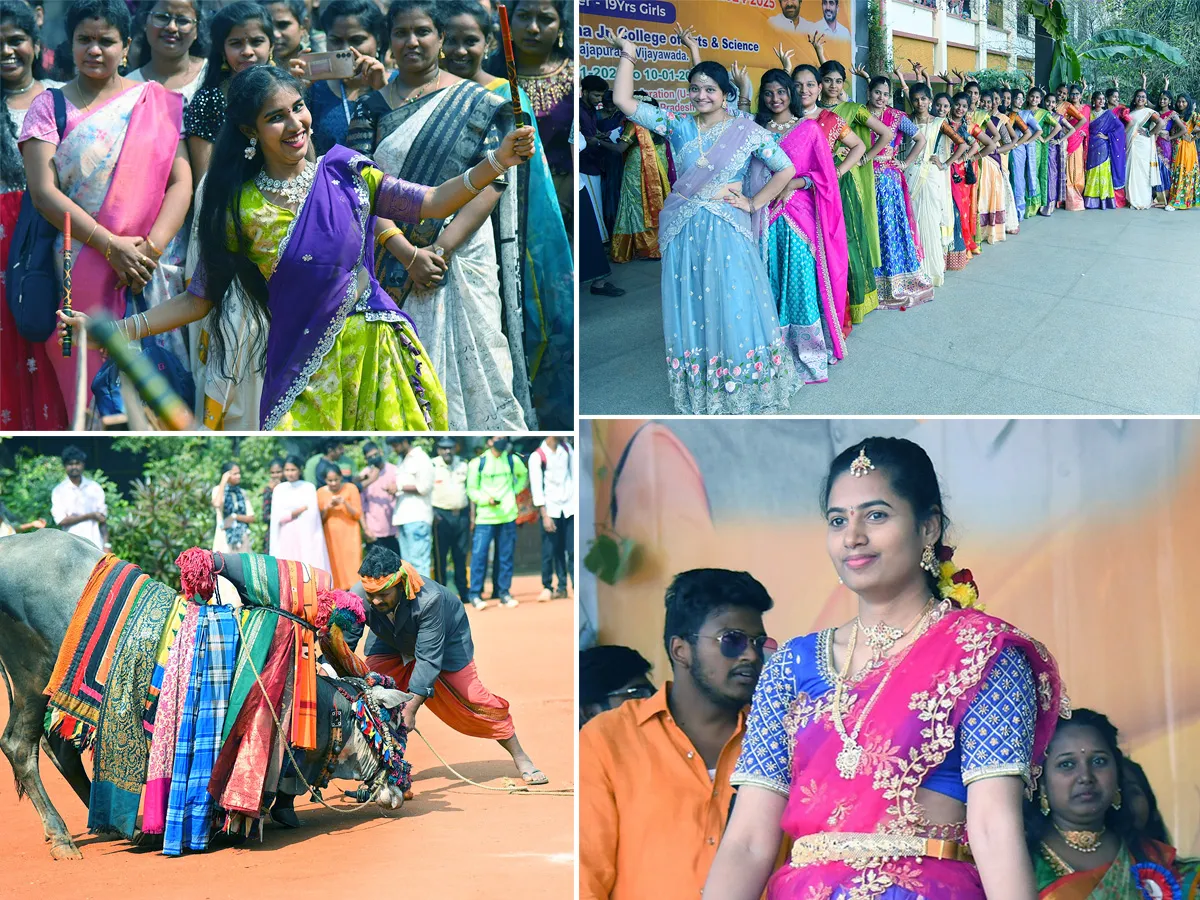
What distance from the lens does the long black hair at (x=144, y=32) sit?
3.32 meters

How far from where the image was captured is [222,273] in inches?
130

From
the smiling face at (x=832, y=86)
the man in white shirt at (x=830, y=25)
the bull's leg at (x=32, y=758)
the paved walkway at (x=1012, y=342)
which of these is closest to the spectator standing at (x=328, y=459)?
the paved walkway at (x=1012, y=342)

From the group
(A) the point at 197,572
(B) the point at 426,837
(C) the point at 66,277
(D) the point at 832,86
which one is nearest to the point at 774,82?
(D) the point at 832,86

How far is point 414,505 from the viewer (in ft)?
13.0

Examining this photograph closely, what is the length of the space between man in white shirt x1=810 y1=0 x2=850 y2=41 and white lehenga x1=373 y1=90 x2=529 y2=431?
2.05m

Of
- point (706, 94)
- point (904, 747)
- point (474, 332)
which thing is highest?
point (706, 94)

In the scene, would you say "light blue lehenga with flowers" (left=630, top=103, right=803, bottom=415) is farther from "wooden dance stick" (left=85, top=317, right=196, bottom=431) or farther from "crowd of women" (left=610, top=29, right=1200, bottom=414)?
"wooden dance stick" (left=85, top=317, right=196, bottom=431)

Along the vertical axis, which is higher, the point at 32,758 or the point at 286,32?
the point at 286,32

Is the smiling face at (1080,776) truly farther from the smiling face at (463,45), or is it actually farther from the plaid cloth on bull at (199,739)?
the smiling face at (463,45)

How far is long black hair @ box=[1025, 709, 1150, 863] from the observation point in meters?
2.95

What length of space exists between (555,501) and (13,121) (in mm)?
2066

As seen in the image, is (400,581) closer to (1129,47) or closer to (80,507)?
(80,507)

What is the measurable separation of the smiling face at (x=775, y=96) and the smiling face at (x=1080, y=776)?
8.14 ft

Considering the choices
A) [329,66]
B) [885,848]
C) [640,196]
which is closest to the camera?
[885,848]
